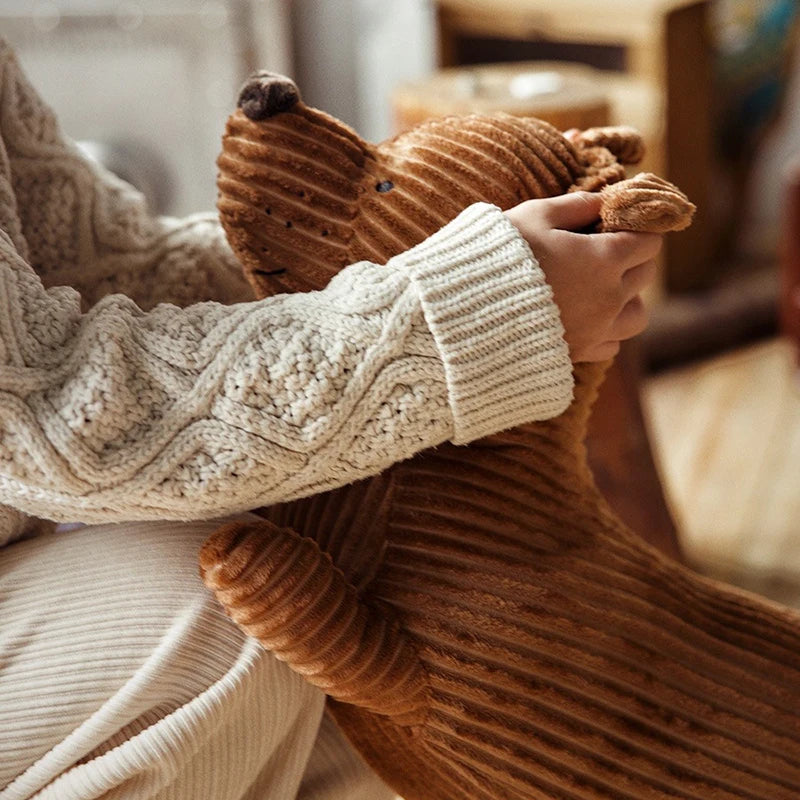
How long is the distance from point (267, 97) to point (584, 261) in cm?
21

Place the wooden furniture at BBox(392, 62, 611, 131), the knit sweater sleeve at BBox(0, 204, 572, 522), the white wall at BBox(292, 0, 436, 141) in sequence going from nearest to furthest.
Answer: the knit sweater sleeve at BBox(0, 204, 572, 522) → the wooden furniture at BBox(392, 62, 611, 131) → the white wall at BBox(292, 0, 436, 141)

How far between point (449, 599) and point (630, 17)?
173 cm

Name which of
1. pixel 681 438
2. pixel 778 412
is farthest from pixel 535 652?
pixel 778 412

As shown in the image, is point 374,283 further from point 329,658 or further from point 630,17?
point 630,17

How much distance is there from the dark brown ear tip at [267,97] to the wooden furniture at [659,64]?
4.64 ft

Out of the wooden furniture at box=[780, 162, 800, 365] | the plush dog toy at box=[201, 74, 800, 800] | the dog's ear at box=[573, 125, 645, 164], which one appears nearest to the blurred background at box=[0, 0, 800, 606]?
the wooden furniture at box=[780, 162, 800, 365]

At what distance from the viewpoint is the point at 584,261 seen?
589mm

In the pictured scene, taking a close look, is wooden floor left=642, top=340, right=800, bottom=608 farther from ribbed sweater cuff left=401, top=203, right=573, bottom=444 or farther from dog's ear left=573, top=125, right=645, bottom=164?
ribbed sweater cuff left=401, top=203, right=573, bottom=444

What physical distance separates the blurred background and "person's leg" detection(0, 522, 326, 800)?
0.93 m

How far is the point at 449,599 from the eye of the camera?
60cm

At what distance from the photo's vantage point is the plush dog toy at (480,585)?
590mm

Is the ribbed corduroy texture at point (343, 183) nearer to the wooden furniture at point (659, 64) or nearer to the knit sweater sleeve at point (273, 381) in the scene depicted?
the knit sweater sleeve at point (273, 381)

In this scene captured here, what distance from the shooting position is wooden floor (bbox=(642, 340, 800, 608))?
1419 millimetres

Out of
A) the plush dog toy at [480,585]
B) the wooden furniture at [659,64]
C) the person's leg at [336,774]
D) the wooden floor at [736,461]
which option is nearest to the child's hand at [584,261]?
the plush dog toy at [480,585]
